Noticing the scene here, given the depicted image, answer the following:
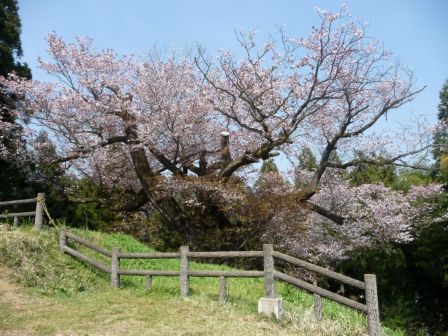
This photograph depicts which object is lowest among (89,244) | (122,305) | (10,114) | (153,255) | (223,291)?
(122,305)

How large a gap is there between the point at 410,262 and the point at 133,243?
18.4 metres

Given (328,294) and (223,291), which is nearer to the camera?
(328,294)

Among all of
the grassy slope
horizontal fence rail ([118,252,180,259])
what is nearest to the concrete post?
the grassy slope

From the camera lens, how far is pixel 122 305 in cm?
891

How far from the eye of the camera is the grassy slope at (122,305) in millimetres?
7582

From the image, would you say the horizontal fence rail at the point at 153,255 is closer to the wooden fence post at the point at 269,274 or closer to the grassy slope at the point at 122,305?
the grassy slope at the point at 122,305

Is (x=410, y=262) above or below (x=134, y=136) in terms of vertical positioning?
below

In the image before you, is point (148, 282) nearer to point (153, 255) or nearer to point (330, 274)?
point (153, 255)

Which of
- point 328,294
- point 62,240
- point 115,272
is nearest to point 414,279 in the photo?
point 328,294

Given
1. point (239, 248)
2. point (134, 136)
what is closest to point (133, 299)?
point (239, 248)

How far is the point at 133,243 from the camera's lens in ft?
51.9

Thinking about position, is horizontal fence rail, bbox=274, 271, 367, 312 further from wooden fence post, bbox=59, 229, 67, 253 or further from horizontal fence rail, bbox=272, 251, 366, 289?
wooden fence post, bbox=59, 229, 67, 253

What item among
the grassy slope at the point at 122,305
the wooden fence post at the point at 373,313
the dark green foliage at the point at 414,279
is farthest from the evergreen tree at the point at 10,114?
the dark green foliage at the point at 414,279

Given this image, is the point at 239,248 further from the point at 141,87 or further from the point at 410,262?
the point at 410,262
